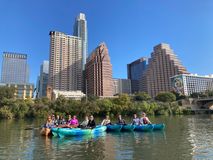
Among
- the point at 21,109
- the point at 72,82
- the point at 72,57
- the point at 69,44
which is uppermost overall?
the point at 69,44

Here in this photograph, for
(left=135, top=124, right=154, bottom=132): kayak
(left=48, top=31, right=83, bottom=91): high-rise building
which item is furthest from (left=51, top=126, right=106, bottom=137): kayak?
(left=48, top=31, right=83, bottom=91): high-rise building

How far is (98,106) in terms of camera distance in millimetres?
80688

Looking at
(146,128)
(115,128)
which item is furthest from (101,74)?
(146,128)

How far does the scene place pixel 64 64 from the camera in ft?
610

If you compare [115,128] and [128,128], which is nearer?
[115,128]

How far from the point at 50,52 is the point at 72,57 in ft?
64.7

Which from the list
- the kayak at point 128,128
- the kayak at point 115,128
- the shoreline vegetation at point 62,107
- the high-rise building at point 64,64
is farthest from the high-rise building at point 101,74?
the kayak at point 115,128

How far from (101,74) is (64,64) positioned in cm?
3965

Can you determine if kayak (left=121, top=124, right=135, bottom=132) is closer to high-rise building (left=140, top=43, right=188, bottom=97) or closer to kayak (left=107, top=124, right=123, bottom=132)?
kayak (left=107, top=124, right=123, bottom=132)

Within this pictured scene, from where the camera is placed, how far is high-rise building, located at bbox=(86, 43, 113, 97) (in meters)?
164

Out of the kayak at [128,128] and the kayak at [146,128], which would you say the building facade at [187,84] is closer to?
the kayak at [146,128]

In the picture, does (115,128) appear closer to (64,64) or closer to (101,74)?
(101,74)

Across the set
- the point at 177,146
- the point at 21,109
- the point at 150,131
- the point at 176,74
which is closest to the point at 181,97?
the point at 176,74

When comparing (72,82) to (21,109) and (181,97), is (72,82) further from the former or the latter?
(21,109)
